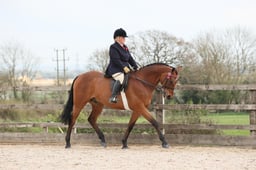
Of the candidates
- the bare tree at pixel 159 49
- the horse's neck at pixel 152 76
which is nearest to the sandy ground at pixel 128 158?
the horse's neck at pixel 152 76

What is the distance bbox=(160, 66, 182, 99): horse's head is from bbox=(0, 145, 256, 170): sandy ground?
115 centimetres

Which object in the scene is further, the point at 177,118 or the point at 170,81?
the point at 177,118

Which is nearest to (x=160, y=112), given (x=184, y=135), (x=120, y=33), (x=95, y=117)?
(x=184, y=135)

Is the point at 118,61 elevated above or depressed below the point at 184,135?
above

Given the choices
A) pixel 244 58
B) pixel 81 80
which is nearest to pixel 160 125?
pixel 81 80

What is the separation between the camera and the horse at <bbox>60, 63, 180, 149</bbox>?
28.3 ft

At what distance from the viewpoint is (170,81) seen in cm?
857

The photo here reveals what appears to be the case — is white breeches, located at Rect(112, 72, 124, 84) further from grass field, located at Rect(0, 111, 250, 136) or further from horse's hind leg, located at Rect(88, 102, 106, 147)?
grass field, located at Rect(0, 111, 250, 136)

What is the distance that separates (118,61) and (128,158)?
2.17 m

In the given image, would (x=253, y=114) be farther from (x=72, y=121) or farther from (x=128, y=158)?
(x=72, y=121)

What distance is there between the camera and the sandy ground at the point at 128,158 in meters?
6.68

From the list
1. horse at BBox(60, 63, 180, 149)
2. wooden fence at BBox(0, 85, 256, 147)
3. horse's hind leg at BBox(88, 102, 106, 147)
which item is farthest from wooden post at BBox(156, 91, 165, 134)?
horse's hind leg at BBox(88, 102, 106, 147)

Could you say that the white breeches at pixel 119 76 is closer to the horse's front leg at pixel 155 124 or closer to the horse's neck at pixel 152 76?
the horse's neck at pixel 152 76

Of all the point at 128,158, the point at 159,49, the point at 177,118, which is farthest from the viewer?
the point at 159,49
